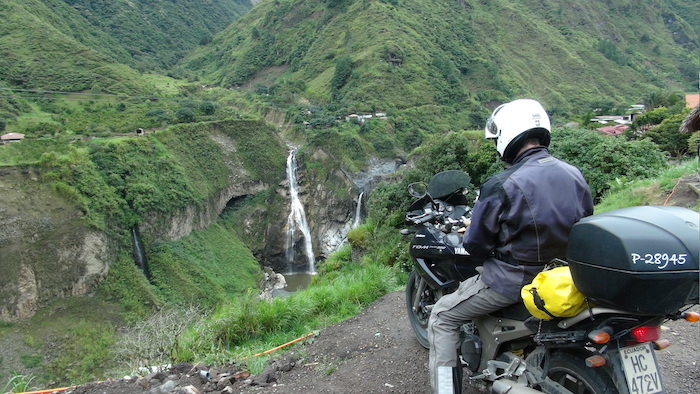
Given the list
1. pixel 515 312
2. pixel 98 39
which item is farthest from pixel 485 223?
pixel 98 39

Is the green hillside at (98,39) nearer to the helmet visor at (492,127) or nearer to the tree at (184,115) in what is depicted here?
the tree at (184,115)

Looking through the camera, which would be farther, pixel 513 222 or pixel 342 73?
pixel 342 73

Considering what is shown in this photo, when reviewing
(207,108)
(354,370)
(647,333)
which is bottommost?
(354,370)

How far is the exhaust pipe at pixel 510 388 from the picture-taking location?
2189mm

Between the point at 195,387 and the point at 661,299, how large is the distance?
3.21 meters

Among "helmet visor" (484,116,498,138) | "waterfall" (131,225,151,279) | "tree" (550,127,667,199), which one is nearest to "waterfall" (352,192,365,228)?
"waterfall" (131,225,151,279)

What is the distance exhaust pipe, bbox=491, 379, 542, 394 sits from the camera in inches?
86.2

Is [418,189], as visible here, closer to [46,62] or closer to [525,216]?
[525,216]

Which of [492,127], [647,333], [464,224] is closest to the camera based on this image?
[647,333]

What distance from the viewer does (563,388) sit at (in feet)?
6.89

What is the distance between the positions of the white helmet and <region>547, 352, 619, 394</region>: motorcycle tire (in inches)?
45.0

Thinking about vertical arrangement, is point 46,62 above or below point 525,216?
above

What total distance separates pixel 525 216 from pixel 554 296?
0.45m

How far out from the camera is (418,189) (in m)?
3.89
